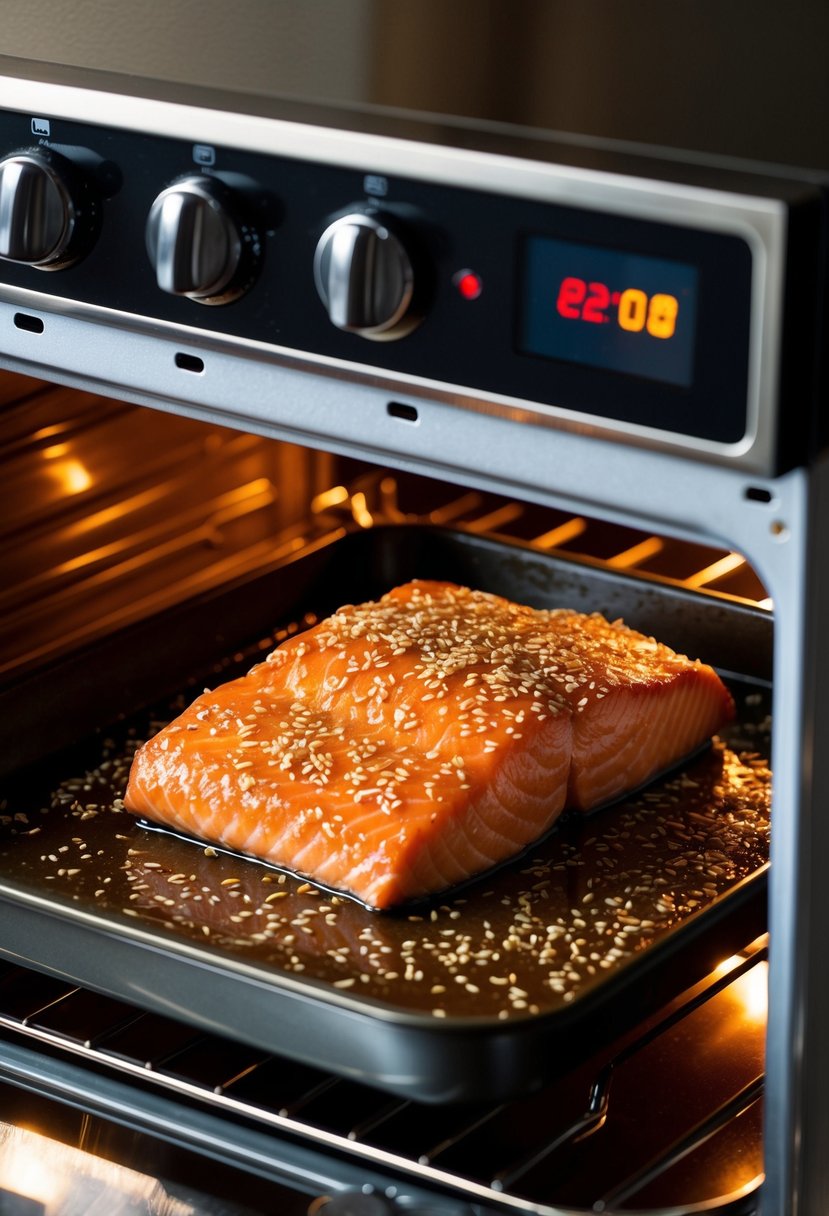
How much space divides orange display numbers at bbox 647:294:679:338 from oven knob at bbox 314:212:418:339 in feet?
0.48

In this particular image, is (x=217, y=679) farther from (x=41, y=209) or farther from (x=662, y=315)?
(x=662, y=315)

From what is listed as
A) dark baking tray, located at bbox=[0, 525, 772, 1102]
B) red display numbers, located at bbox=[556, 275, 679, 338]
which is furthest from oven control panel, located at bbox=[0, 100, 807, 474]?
dark baking tray, located at bbox=[0, 525, 772, 1102]

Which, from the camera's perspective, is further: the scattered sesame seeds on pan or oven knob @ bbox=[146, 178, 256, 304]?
the scattered sesame seeds on pan

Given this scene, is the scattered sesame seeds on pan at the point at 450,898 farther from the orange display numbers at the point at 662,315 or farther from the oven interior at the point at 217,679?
the orange display numbers at the point at 662,315

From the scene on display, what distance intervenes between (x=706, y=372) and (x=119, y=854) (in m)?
0.71

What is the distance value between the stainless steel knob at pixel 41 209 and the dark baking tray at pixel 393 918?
461mm

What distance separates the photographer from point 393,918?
127cm

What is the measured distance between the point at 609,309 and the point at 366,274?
0.14 m

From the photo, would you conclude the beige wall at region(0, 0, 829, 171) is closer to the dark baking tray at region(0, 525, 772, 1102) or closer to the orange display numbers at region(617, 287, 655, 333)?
the orange display numbers at region(617, 287, 655, 333)

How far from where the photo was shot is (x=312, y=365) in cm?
104

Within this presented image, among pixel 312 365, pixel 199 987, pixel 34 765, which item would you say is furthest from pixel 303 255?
pixel 34 765

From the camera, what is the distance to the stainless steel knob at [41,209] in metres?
1.07

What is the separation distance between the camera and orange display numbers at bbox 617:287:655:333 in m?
0.89

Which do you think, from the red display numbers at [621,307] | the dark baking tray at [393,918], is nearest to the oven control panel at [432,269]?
the red display numbers at [621,307]
